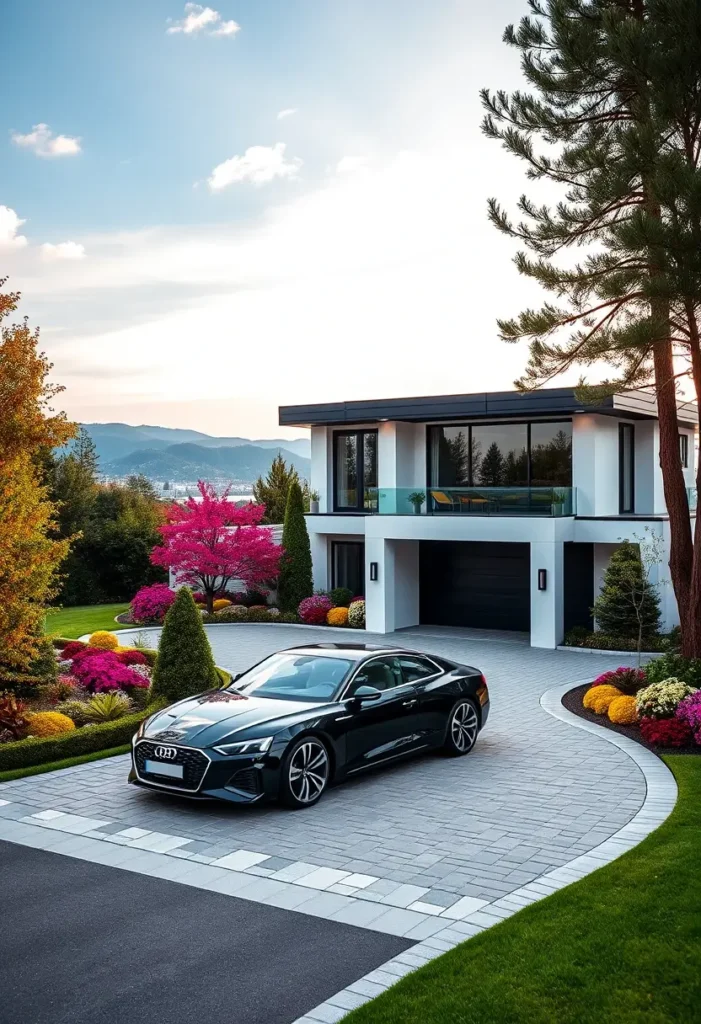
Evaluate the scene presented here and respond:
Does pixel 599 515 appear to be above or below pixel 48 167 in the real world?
below

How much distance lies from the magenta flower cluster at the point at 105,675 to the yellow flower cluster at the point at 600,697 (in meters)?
6.86

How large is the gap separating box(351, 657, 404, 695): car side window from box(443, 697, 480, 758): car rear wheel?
97cm

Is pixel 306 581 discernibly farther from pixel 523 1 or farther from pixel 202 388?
pixel 202 388

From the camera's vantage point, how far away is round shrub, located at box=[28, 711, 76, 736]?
12.0 metres

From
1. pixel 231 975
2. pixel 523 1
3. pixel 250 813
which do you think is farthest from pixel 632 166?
pixel 231 975

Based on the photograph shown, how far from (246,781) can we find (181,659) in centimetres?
503

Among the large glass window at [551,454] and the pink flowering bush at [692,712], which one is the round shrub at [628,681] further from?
the large glass window at [551,454]

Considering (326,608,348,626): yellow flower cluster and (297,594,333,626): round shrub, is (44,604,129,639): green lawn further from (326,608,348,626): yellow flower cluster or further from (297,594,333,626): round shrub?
(326,608,348,626): yellow flower cluster

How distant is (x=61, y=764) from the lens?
11.1 meters

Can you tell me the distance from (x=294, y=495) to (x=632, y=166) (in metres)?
16.3

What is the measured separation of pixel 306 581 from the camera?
2636cm

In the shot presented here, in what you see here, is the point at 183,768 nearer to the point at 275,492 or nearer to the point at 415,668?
the point at 415,668

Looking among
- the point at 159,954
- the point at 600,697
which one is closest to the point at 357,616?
the point at 600,697

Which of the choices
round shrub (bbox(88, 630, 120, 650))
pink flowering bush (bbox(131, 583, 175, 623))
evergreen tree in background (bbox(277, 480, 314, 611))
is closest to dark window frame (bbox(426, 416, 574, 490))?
evergreen tree in background (bbox(277, 480, 314, 611))
